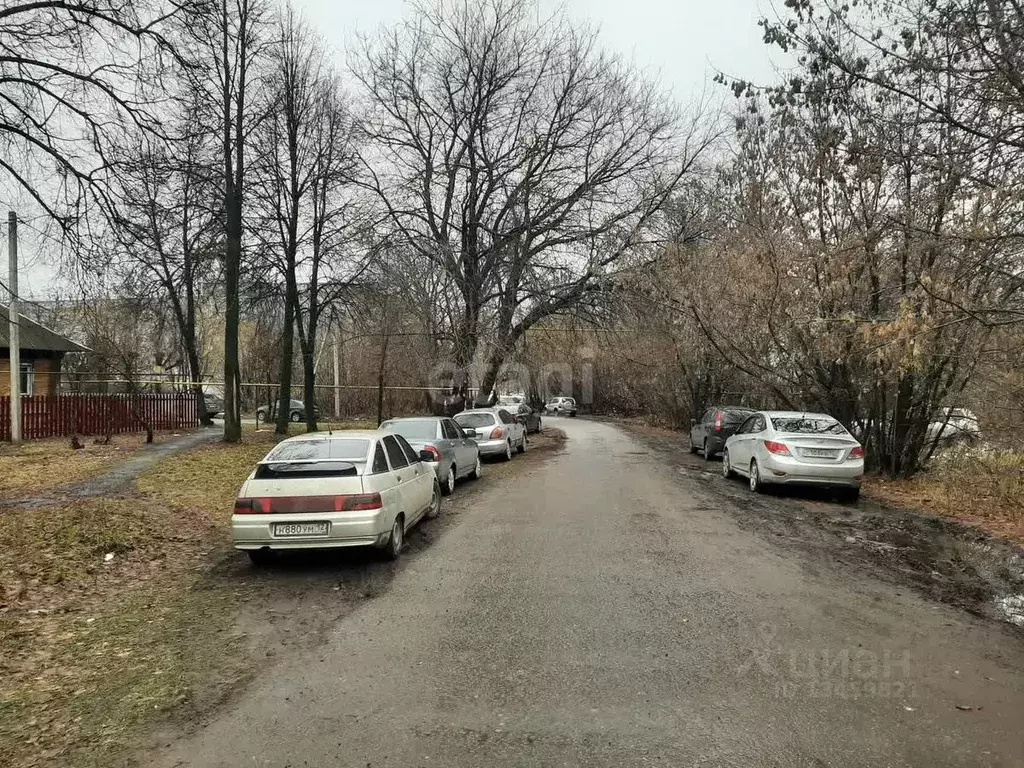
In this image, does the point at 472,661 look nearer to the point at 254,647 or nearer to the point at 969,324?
the point at 254,647

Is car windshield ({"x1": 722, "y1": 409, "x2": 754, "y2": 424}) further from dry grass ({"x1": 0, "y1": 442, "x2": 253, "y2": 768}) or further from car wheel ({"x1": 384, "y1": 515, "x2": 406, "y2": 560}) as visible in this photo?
dry grass ({"x1": 0, "y1": 442, "x2": 253, "y2": 768})

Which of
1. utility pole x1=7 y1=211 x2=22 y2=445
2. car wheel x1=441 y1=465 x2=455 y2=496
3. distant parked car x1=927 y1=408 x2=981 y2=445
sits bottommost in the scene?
car wheel x1=441 y1=465 x2=455 y2=496

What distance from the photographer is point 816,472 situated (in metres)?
12.3

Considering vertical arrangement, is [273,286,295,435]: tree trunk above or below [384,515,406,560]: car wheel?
above

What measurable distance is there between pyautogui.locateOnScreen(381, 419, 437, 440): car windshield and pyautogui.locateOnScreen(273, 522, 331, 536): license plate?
19.2 feet

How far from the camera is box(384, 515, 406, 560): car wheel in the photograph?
7.84m

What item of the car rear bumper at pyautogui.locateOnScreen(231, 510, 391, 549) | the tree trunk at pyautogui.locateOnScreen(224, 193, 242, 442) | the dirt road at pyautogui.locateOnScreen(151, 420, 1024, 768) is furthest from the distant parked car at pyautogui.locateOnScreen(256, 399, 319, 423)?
the dirt road at pyautogui.locateOnScreen(151, 420, 1024, 768)

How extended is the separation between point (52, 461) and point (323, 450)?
35.0ft

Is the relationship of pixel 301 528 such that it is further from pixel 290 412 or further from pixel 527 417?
pixel 290 412

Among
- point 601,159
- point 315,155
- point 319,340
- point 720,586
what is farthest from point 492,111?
point 319,340

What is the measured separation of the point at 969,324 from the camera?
941 cm

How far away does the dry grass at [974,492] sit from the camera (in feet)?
35.1

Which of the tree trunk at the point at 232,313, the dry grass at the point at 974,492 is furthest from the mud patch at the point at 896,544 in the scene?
the tree trunk at the point at 232,313

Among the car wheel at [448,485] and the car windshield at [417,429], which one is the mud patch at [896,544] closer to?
the car wheel at [448,485]
